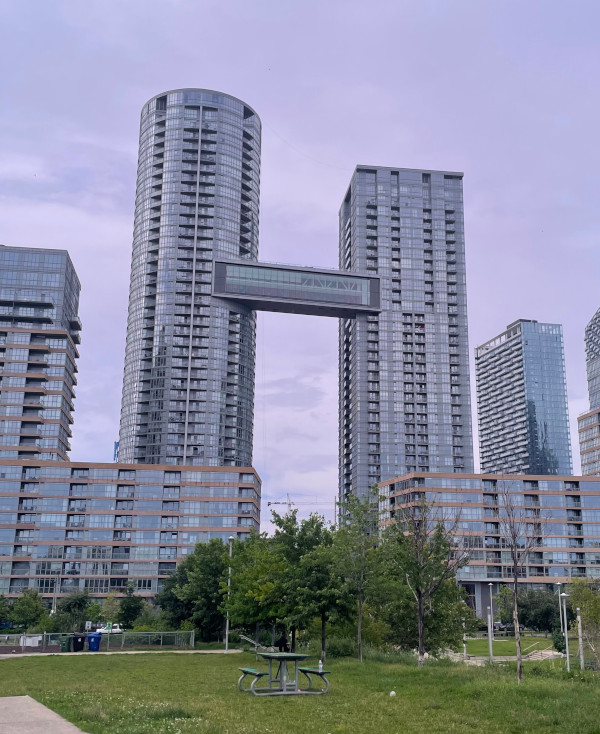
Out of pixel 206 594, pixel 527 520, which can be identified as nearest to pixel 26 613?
pixel 206 594

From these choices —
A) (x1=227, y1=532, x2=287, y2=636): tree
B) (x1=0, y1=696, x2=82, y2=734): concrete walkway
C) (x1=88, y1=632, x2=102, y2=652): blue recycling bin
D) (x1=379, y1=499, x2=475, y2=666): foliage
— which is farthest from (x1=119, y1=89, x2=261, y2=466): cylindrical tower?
(x1=0, y1=696, x2=82, y2=734): concrete walkway

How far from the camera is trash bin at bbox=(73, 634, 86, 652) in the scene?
161 feet

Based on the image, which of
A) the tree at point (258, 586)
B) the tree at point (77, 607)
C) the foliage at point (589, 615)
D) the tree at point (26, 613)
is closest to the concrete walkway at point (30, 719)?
the tree at point (258, 586)

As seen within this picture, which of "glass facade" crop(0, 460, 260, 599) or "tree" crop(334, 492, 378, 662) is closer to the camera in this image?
"tree" crop(334, 492, 378, 662)

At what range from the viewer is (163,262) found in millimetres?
161875

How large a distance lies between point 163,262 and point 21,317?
115ft

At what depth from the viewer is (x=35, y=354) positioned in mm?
138750

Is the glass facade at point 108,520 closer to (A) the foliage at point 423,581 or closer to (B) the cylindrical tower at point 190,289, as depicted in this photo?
(B) the cylindrical tower at point 190,289

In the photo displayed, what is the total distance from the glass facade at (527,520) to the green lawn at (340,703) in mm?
103852

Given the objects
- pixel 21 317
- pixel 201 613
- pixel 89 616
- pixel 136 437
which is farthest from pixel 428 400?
pixel 201 613

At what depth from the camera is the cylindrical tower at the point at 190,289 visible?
502ft

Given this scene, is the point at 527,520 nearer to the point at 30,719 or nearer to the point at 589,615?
the point at 589,615

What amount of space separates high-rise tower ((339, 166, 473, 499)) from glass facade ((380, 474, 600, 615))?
29.6m

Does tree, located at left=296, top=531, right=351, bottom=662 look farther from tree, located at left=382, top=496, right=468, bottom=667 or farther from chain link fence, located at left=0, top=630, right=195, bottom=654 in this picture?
chain link fence, located at left=0, top=630, right=195, bottom=654
